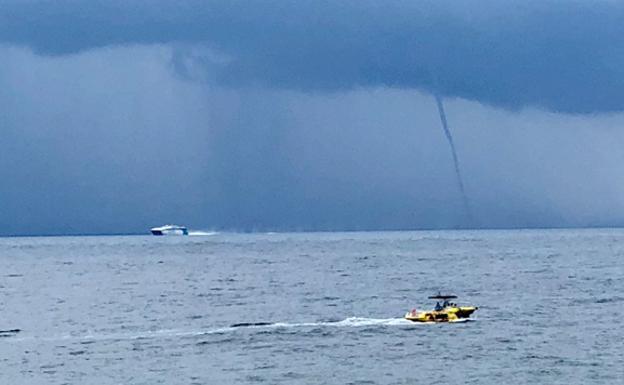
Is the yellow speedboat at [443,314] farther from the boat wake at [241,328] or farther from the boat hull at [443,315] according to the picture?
the boat wake at [241,328]

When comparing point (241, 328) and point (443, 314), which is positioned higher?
point (443, 314)

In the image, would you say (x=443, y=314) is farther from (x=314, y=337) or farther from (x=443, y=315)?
(x=314, y=337)

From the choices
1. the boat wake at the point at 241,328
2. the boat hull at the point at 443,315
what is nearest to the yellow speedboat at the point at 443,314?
the boat hull at the point at 443,315

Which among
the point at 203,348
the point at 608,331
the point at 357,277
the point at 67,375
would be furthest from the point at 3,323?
the point at 357,277

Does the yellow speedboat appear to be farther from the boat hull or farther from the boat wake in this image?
the boat wake

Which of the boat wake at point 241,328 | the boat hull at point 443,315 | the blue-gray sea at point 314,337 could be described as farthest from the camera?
the boat hull at point 443,315

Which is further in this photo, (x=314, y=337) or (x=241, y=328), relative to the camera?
(x=241, y=328)

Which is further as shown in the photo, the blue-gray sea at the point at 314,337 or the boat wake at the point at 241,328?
the boat wake at the point at 241,328

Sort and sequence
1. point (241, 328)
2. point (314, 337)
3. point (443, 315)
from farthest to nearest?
point (443, 315) → point (241, 328) → point (314, 337)

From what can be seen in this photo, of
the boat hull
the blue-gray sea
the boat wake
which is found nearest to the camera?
the blue-gray sea

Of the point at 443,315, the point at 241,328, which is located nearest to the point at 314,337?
the point at 241,328

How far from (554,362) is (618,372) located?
620cm

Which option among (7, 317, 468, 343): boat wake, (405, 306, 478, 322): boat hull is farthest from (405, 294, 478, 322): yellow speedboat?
(7, 317, 468, 343): boat wake

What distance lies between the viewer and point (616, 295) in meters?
146
